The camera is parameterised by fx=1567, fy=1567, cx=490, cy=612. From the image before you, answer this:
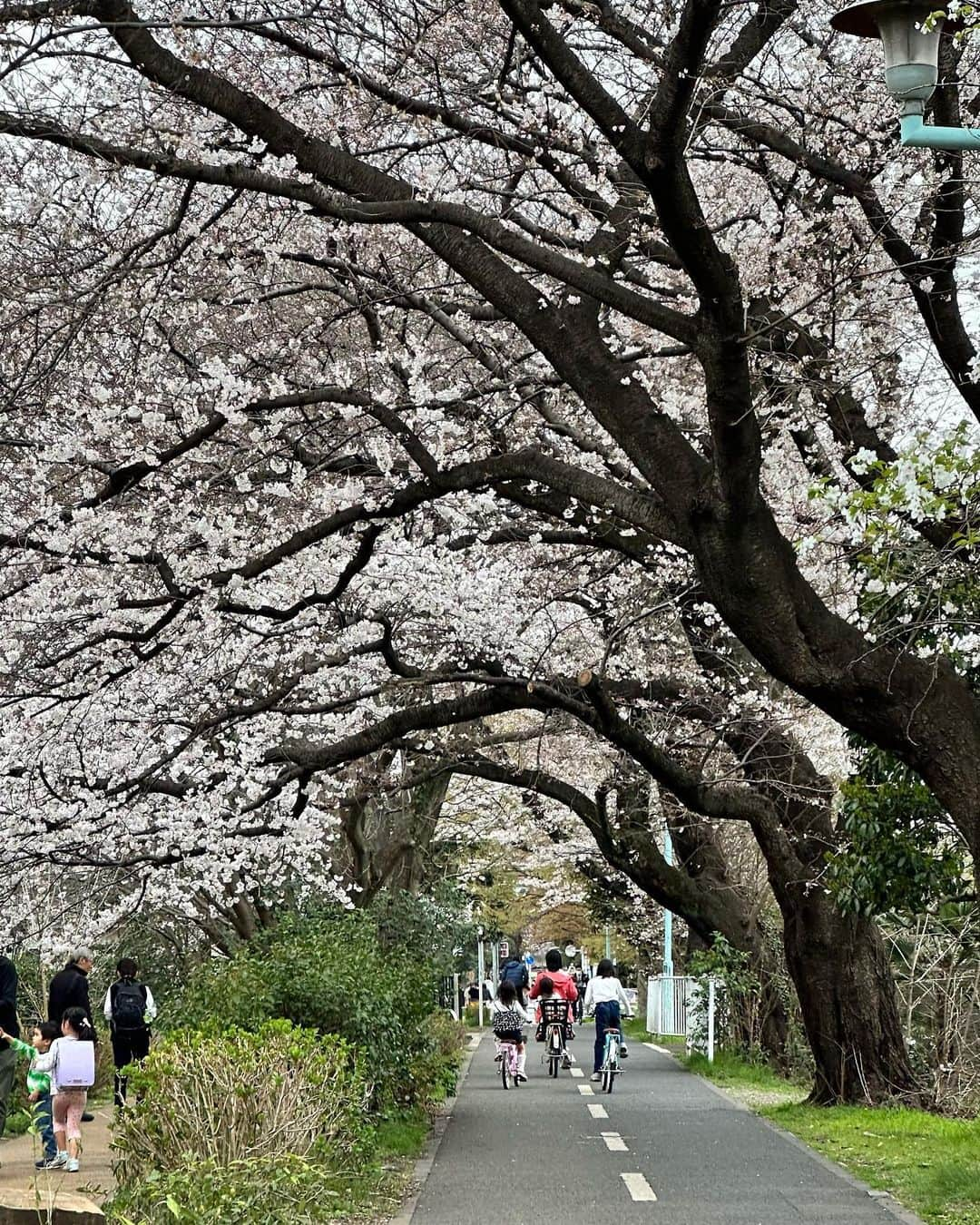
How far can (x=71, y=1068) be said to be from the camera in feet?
37.2

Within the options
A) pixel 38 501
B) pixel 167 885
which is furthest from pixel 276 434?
pixel 167 885

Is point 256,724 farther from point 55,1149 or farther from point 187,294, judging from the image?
point 187,294

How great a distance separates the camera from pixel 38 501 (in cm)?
965

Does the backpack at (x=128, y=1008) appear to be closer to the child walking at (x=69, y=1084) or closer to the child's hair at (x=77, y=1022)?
the child's hair at (x=77, y=1022)

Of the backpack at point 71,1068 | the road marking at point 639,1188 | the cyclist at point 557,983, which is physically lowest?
the road marking at point 639,1188

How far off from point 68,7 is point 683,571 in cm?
685

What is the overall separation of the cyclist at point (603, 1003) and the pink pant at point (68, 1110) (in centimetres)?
871

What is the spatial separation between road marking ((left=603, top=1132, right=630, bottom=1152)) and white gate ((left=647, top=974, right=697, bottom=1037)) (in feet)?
41.5

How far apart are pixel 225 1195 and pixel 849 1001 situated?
9.43 m

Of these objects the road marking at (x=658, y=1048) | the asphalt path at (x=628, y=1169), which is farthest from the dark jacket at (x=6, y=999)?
the road marking at (x=658, y=1048)

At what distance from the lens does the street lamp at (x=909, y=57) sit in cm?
598

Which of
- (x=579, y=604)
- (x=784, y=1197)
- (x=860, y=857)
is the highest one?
(x=579, y=604)

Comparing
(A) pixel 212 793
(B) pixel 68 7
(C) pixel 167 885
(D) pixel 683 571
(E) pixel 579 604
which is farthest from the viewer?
(C) pixel 167 885

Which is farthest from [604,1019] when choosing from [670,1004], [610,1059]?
[670,1004]
